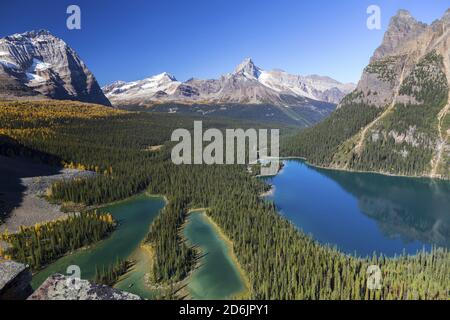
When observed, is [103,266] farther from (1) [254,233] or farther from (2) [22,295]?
(2) [22,295]

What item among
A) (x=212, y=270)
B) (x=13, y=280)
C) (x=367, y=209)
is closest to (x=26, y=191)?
(x=212, y=270)

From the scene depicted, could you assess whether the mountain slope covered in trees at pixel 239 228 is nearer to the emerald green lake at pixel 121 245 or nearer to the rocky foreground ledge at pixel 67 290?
the emerald green lake at pixel 121 245

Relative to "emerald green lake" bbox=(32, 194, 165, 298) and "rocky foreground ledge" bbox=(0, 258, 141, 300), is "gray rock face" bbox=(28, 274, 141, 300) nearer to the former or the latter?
"rocky foreground ledge" bbox=(0, 258, 141, 300)

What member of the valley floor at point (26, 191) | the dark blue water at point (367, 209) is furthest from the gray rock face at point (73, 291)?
the valley floor at point (26, 191)

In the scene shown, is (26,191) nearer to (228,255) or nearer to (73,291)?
(228,255)

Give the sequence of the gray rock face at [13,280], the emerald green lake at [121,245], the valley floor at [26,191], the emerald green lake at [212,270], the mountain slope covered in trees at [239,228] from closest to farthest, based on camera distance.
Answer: the gray rock face at [13,280], the mountain slope covered in trees at [239,228], the emerald green lake at [212,270], the emerald green lake at [121,245], the valley floor at [26,191]
